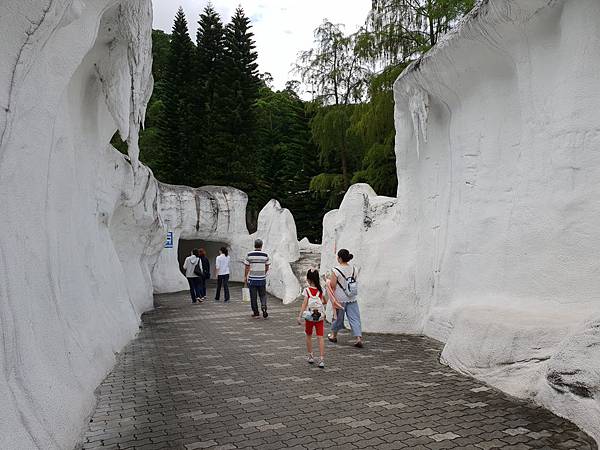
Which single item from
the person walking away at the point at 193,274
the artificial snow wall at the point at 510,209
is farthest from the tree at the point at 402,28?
the person walking away at the point at 193,274

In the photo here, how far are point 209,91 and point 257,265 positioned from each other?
22494 millimetres

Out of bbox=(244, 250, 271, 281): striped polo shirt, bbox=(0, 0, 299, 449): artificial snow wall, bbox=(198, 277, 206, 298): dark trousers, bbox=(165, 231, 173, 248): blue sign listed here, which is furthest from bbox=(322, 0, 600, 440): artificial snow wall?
bbox=(165, 231, 173, 248): blue sign

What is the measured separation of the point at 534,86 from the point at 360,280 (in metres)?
4.76

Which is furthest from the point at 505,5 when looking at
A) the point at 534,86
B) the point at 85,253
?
the point at 85,253

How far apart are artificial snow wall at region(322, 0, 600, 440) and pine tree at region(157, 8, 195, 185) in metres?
22.3

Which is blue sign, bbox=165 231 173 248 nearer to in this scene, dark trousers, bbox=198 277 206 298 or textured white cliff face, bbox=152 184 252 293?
textured white cliff face, bbox=152 184 252 293

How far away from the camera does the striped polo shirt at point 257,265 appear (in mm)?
10805

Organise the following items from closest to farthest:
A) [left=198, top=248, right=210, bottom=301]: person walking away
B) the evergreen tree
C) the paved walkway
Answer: the paved walkway → [left=198, top=248, right=210, bottom=301]: person walking away → the evergreen tree

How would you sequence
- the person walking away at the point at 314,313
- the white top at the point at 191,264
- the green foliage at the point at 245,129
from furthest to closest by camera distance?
the green foliage at the point at 245,129
the white top at the point at 191,264
the person walking away at the point at 314,313

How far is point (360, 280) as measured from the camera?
9969 millimetres

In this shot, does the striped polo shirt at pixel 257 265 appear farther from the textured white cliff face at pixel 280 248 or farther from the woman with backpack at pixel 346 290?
the textured white cliff face at pixel 280 248

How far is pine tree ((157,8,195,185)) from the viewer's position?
3016 centimetres

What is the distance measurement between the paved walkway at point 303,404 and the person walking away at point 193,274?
5773 mm

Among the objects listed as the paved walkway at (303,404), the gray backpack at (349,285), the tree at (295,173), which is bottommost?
the paved walkway at (303,404)
